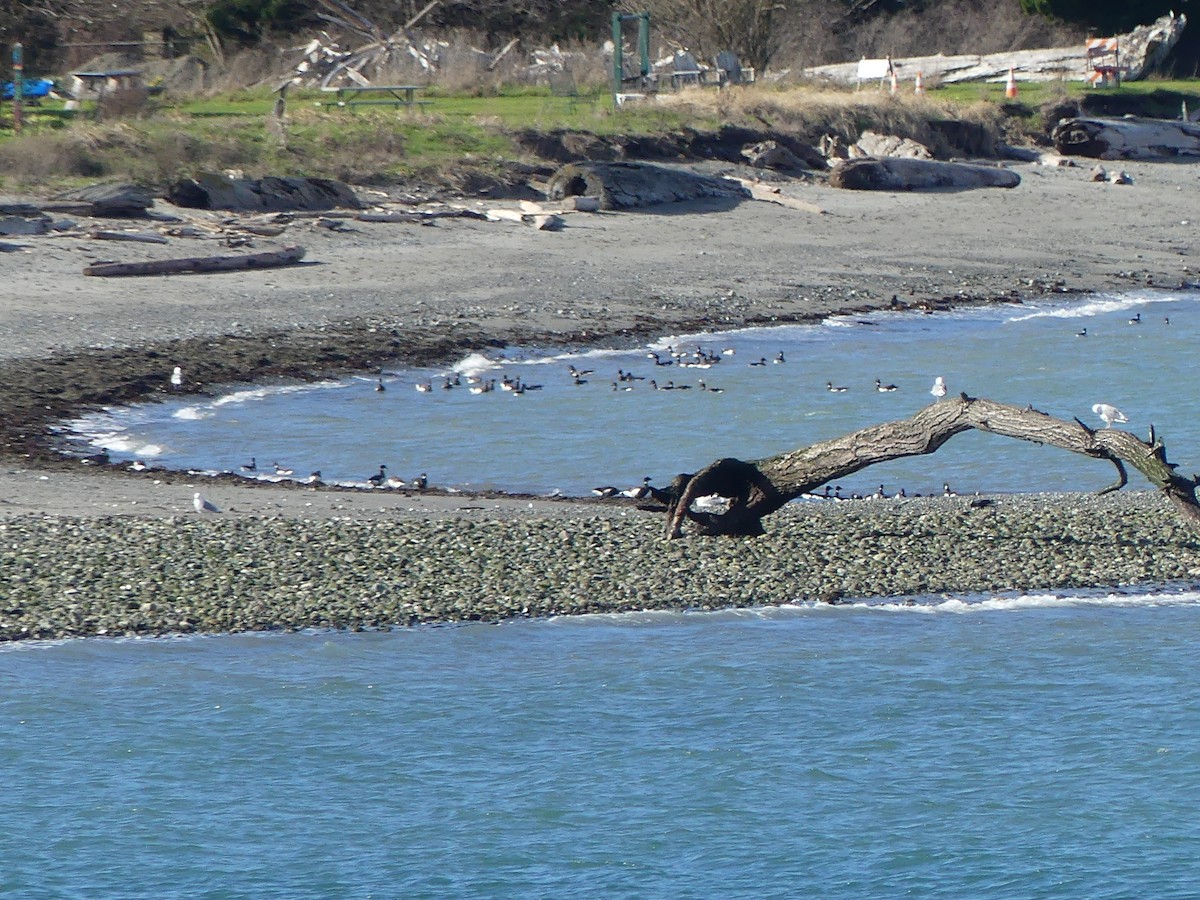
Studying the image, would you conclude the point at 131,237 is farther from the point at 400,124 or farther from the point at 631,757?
the point at 631,757

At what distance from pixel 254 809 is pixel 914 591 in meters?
3.66

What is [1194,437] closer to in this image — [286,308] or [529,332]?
[529,332]

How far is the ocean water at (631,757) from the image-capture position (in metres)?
6.85

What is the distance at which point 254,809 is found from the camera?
7230 millimetres

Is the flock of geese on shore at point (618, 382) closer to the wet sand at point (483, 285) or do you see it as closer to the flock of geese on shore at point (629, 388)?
the flock of geese on shore at point (629, 388)

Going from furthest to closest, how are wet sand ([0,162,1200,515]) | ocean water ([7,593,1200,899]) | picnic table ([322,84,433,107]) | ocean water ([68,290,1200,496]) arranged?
picnic table ([322,84,433,107]) < wet sand ([0,162,1200,515]) < ocean water ([68,290,1200,496]) < ocean water ([7,593,1200,899])

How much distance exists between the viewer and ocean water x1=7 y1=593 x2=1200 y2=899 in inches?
270

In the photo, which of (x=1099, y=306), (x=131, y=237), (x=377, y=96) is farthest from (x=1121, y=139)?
(x=131, y=237)

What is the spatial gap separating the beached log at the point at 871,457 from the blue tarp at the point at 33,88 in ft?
68.4

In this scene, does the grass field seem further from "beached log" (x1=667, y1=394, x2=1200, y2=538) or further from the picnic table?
"beached log" (x1=667, y1=394, x2=1200, y2=538)

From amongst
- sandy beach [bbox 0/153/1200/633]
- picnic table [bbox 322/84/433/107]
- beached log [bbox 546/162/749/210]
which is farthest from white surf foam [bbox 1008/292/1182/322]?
picnic table [bbox 322/84/433/107]

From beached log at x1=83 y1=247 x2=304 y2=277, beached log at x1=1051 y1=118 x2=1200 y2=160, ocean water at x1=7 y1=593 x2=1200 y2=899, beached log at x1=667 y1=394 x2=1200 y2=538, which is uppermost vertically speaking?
beached log at x1=1051 y1=118 x2=1200 y2=160

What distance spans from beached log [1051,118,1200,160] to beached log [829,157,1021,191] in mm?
2828

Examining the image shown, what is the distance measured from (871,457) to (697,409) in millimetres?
4697
